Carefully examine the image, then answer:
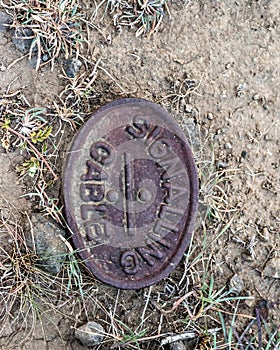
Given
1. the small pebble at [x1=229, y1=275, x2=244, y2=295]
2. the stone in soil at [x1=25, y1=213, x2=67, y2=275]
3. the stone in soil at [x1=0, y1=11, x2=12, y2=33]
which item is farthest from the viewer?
the small pebble at [x1=229, y1=275, x2=244, y2=295]

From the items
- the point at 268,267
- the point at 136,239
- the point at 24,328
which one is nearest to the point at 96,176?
the point at 136,239

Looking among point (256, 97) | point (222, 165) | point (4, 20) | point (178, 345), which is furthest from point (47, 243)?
point (256, 97)

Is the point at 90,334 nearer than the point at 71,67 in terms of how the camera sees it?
Yes

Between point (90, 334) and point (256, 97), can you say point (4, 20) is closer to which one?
point (256, 97)

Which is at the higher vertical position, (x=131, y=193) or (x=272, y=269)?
(x=131, y=193)

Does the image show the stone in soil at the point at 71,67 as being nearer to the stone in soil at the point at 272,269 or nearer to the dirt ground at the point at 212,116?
the dirt ground at the point at 212,116

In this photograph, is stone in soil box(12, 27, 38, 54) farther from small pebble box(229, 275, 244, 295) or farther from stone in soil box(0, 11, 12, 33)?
small pebble box(229, 275, 244, 295)

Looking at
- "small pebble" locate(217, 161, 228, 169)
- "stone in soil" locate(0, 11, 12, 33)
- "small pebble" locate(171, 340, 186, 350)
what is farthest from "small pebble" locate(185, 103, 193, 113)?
"small pebble" locate(171, 340, 186, 350)
